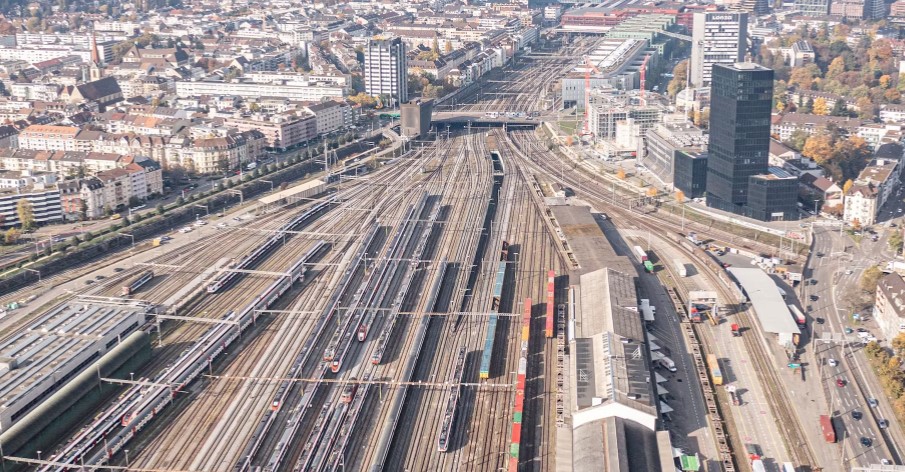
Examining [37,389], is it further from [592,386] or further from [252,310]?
[592,386]

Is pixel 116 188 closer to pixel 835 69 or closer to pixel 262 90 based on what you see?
pixel 262 90

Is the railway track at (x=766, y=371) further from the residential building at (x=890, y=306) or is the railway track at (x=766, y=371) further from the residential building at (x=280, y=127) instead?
the residential building at (x=280, y=127)

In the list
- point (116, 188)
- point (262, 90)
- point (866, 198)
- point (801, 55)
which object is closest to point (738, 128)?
point (866, 198)

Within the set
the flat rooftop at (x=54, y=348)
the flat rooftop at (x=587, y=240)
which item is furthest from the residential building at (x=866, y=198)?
the flat rooftop at (x=54, y=348)

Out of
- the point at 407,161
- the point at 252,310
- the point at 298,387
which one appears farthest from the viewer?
the point at 407,161

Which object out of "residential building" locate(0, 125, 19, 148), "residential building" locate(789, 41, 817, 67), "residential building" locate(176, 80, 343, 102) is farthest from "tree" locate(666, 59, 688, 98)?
"residential building" locate(0, 125, 19, 148)

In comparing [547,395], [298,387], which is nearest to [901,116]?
[547,395]
